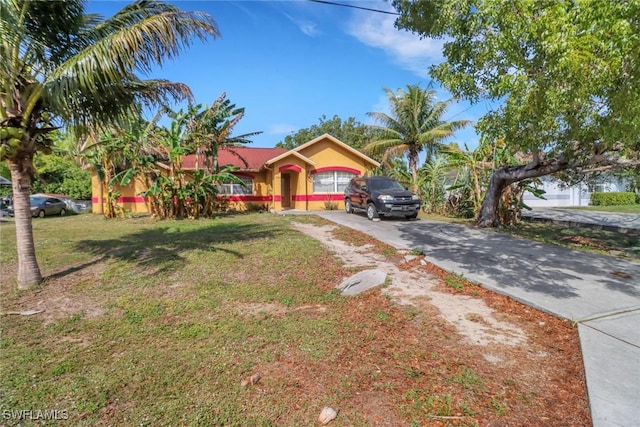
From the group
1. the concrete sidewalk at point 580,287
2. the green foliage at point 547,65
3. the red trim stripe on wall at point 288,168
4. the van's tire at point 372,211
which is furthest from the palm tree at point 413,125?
the green foliage at point 547,65

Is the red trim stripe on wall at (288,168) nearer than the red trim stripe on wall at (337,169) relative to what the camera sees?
Yes

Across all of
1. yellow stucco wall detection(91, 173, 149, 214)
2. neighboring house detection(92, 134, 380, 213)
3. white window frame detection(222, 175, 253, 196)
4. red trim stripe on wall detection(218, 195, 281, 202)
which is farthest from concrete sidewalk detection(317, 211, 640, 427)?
yellow stucco wall detection(91, 173, 149, 214)

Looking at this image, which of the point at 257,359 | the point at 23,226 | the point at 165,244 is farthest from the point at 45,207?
the point at 257,359

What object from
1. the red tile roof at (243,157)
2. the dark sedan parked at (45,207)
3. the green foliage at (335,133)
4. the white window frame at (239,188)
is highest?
the green foliage at (335,133)

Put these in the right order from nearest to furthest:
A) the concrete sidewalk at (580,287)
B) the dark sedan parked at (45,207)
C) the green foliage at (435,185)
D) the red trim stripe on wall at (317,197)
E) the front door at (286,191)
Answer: the concrete sidewalk at (580,287)
the green foliage at (435,185)
the red trim stripe on wall at (317,197)
the dark sedan parked at (45,207)
the front door at (286,191)

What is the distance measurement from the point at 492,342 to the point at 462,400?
1.28 meters

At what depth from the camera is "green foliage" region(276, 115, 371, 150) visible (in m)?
38.1

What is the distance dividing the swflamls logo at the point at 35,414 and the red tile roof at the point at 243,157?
56.0 feet

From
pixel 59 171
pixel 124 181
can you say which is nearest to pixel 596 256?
pixel 124 181

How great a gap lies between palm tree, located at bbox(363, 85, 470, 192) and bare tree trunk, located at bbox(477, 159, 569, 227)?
37.2 feet

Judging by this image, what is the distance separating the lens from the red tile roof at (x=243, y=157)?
2117cm

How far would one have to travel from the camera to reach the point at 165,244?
384 inches

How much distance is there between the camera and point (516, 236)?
10.6m

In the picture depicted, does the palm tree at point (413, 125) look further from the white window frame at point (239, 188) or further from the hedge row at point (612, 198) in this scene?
the hedge row at point (612, 198)
